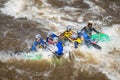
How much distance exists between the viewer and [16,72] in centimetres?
774

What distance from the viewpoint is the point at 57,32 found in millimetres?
9961

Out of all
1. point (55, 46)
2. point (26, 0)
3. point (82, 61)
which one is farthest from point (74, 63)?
point (26, 0)

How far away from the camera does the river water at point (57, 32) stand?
25.5 feet

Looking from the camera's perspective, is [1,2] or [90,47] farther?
[1,2]

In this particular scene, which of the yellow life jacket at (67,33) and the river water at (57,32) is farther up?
the yellow life jacket at (67,33)

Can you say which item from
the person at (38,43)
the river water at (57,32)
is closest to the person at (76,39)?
the river water at (57,32)

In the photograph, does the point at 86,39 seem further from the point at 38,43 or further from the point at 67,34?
the point at 38,43

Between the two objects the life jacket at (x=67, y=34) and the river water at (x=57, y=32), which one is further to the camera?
the life jacket at (x=67, y=34)

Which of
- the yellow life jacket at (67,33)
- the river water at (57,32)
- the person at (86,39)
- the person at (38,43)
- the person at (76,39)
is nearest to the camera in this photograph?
the river water at (57,32)

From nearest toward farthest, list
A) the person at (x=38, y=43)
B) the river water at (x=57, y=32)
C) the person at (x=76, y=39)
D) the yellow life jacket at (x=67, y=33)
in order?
the river water at (x=57, y=32) < the person at (x=38, y=43) < the person at (x=76, y=39) < the yellow life jacket at (x=67, y=33)

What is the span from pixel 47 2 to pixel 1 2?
2462 mm

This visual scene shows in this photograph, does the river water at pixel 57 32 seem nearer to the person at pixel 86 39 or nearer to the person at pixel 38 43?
the person at pixel 86 39

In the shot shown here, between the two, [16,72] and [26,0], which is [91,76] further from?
[26,0]

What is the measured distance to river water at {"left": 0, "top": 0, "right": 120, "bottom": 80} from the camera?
779 cm
